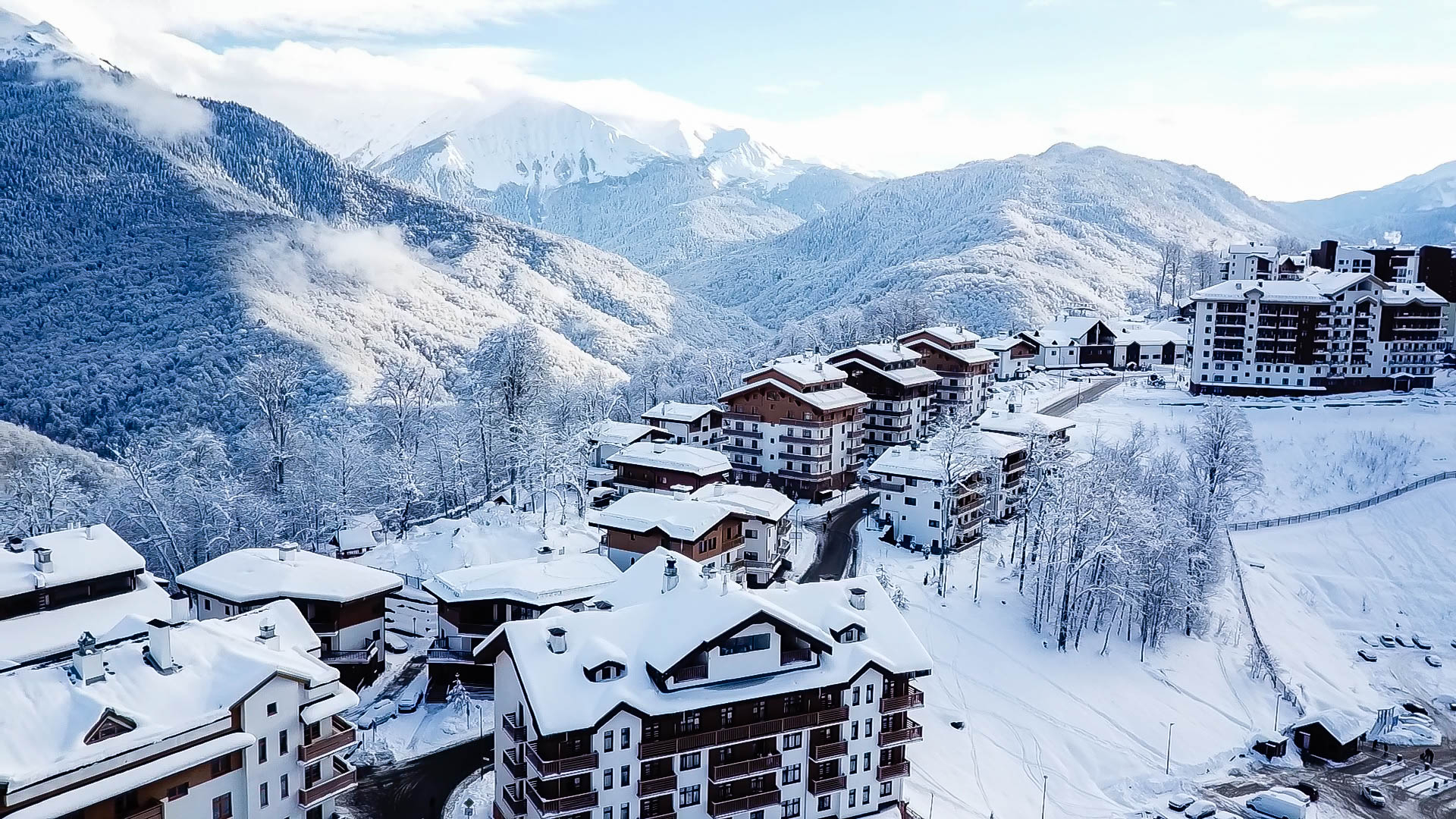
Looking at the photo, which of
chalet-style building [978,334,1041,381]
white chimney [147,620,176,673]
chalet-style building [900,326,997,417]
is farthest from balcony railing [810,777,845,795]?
chalet-style building [978,334,1041,381]

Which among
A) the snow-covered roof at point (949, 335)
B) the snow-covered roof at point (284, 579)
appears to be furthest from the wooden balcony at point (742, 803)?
the snow-covered roof at point (949, 335)

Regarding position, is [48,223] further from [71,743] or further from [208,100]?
[71,743]

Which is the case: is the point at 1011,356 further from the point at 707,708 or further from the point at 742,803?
the point at 707,708

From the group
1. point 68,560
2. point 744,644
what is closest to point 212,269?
point 68,560

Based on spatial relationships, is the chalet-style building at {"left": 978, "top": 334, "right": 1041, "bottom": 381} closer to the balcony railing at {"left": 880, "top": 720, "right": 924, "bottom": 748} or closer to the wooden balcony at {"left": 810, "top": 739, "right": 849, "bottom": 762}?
the balcony railing at {"left": 880, "top": 720, "right": 924, "bottom": 748}

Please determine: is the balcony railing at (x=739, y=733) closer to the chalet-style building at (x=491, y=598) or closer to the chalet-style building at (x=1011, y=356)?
the chalet-style building at (x=491, y=598)

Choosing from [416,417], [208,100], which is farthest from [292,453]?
[208,100]

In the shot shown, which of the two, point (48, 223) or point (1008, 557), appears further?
point (48, 223)
